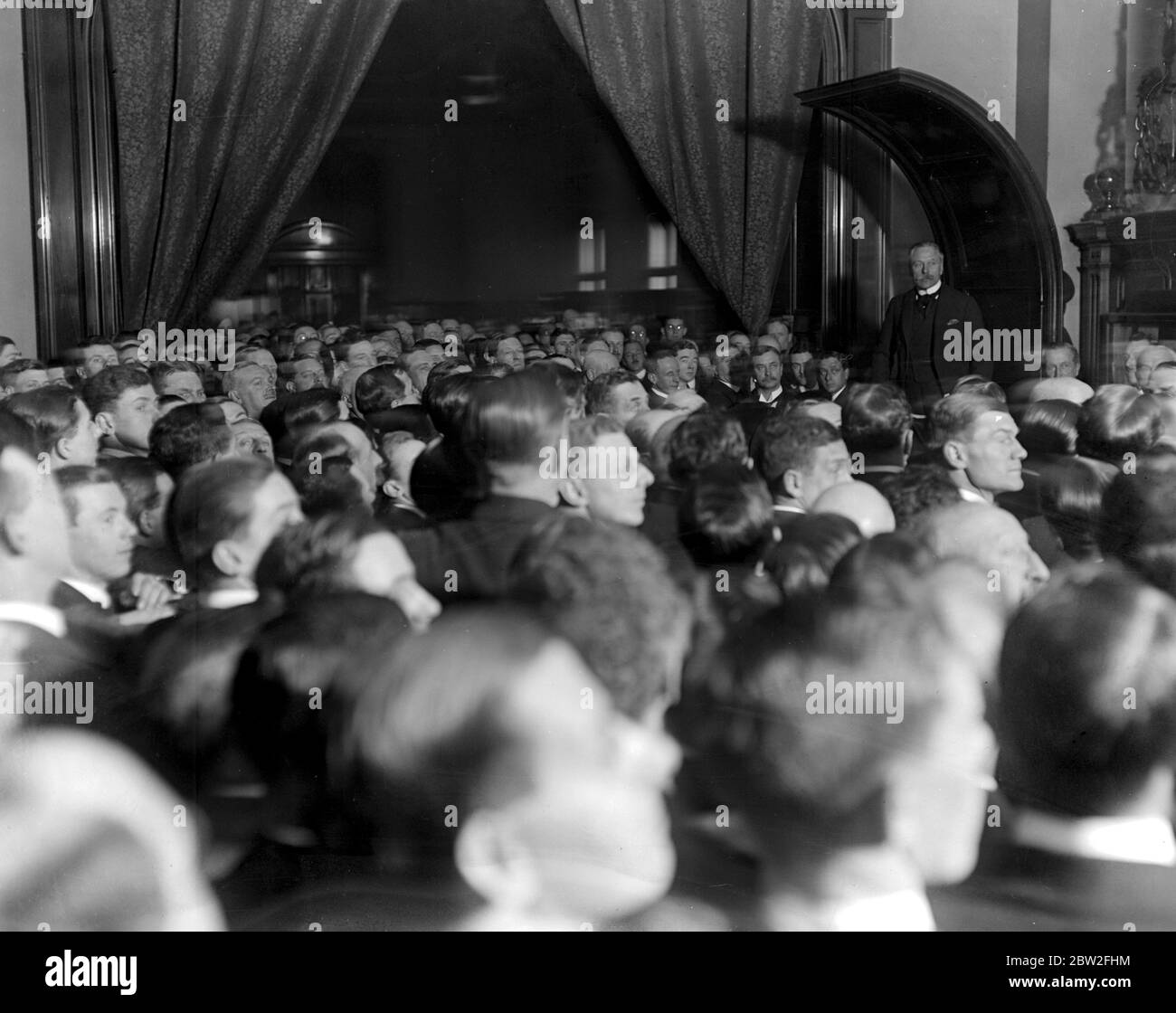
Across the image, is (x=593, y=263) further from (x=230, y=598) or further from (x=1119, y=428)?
(x=230, y=598)

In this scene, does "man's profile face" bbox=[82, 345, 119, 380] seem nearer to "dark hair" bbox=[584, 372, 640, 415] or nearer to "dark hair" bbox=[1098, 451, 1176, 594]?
"dark hair" bbox=[584, 372, 640, 415]

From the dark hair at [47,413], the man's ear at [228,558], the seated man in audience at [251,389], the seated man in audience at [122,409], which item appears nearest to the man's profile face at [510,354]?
the seated man in audience at [251,389]

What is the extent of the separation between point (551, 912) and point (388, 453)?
0.69 meters

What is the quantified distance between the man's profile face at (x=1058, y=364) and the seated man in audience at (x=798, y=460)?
154 centimetres

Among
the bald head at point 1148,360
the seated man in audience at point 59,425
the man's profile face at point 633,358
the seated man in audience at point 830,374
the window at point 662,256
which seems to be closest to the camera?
the seated man in audience at point 59,425

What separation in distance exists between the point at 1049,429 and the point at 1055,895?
707 millimetres

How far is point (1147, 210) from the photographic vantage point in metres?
5.06

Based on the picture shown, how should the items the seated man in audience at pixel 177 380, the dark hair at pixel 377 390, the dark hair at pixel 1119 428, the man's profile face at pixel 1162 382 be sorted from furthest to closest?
the seated man in audience at pixel 177 380 → the dark hair at pixel 377 390 → the man's profile face at pixel 1162 382 → the dark hair at pixel 1119 428

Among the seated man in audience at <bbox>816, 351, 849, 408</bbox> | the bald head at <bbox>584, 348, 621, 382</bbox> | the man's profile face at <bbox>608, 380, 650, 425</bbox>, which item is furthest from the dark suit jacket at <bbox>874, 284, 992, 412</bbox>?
the man's profile face at <bbox>608, 380, 650, 425</bbox>

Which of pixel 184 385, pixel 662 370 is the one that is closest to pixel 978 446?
pixel 184 385

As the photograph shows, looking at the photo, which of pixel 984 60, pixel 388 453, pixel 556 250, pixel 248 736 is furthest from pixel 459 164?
pixel 248 736

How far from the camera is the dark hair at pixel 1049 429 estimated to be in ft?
6.70

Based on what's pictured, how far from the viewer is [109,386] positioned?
2369 millimetres

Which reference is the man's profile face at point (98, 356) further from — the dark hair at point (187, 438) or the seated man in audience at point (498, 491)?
the seated man in audience at point (498, 491)
